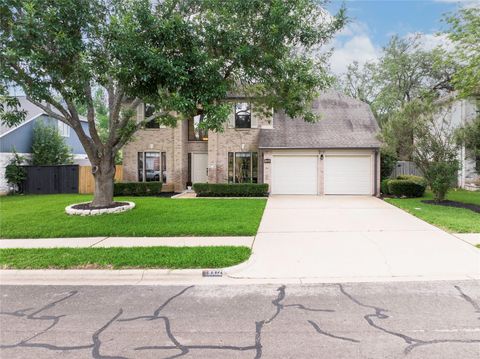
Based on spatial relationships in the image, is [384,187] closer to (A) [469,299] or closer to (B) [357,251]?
(B) [357,251]

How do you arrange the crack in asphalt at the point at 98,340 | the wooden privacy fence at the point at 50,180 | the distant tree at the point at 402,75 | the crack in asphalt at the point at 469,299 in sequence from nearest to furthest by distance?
the crack in asphalt at the point at 98,340 → the crack in asphalt at the point at 469,299 → the wooden privacy fence at the point at 50,180 → the distant tree at the point at 402,75

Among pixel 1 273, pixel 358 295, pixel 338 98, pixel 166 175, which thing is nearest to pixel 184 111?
pixel 1 273

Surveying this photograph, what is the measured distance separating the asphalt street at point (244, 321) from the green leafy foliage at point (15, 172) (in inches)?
702

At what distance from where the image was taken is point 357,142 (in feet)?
63.7

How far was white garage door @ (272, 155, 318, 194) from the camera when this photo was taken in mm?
19812

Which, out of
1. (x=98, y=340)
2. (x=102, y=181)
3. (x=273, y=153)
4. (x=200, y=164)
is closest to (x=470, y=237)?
(x=98, y=340)

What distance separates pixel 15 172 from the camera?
68.0 feet

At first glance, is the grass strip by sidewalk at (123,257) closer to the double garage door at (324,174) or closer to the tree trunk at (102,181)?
the tree trunk at (102,181)

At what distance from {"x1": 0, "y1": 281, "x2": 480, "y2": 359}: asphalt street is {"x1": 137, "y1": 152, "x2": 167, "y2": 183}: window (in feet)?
51.7

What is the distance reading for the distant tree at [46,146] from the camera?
74.9 ft

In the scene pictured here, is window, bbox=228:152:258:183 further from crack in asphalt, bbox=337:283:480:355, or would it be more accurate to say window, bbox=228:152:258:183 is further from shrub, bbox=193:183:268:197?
crack in asphalt, bbox=337:283:480:355

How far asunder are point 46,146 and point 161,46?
1771 cm

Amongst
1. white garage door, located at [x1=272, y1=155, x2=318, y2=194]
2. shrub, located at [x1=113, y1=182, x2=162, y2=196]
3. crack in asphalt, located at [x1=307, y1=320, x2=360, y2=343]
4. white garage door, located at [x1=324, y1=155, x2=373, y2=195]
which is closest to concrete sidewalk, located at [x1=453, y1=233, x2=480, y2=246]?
crack in asphalt, located at [x1=307, y1=320, x2=360, y2=343]

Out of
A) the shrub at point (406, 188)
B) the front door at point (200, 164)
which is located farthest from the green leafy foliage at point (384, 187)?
the front door at point (200, 164)
